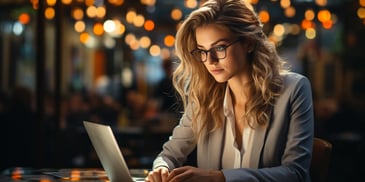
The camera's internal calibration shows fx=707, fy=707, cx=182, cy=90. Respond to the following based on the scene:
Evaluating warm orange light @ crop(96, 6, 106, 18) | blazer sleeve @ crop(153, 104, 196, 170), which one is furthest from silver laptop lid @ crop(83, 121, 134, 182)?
warm orange light @ crop(96, 6, 106, 18)

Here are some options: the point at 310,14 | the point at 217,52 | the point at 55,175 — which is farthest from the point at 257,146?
the point at 310,14

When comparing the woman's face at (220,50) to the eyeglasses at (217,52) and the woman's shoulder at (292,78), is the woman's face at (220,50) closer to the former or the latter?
the eyeglasses at (217,52)

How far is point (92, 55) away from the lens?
19.3 metres

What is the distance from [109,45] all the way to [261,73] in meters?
17.3

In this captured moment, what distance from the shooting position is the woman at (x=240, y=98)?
8.39 ft

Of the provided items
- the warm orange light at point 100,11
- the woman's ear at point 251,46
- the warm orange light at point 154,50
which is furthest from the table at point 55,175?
the warm orange light at point 154,50

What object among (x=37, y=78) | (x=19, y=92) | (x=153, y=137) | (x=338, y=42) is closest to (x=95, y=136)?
(x=37, y=78)

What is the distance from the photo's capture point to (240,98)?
2.76 metres

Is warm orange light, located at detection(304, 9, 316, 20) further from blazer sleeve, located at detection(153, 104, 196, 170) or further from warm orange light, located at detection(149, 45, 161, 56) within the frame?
warm orange light, located at detection(149, 45, 161, 56)

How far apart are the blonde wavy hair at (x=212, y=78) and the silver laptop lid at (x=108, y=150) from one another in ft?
1.59

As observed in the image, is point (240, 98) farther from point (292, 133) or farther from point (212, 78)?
point (292, 133)

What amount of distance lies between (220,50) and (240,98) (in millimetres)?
261

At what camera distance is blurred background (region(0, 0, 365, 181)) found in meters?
6.09

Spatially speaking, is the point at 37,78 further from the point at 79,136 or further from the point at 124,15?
the point at 124,15
